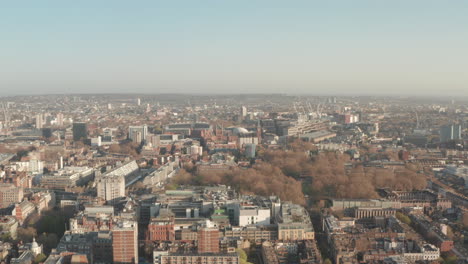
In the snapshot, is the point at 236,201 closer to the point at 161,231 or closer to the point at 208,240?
the point at 161,231

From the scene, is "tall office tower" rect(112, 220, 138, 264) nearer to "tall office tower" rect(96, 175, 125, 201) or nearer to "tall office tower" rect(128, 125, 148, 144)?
"tall office tower" rect(96, 175, 125, 201)

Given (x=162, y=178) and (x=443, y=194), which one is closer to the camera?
(x=443, y=194)

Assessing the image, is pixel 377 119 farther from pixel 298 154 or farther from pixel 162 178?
pixel 162 178

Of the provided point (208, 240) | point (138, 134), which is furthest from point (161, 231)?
point (138, 134)

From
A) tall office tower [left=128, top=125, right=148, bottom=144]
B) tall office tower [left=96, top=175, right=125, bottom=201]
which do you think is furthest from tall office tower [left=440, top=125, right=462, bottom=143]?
tall office tower [left=96, top=175, right=125, bottom=201]

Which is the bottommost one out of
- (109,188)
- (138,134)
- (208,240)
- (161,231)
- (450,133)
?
(161,231)

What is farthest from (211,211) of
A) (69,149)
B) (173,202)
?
(69,149)

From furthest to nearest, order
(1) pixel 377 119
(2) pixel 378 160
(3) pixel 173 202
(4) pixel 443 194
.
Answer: (1) pixel 377 119, (2) pixel 378 160, (4) pixel 443 194, (3) pixel 173 202
